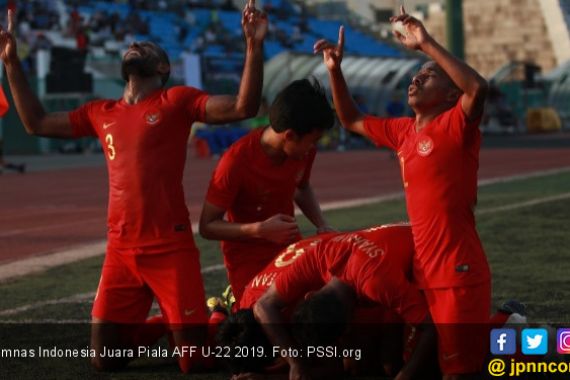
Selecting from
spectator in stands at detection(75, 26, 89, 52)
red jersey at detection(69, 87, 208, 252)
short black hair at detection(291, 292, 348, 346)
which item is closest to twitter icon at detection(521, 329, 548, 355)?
short black hair at detection(291, 292, 348, 346)

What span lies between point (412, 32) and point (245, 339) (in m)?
1.70

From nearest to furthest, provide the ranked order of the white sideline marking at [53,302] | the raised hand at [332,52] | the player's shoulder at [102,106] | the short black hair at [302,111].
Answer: the short black hair at [302,111] → the raised hand at [332,52] → the player's shoulder at [102,106] → the white sideline marking at [53,302]

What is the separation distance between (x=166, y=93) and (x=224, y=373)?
1.63 metres

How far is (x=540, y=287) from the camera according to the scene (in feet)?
31.2

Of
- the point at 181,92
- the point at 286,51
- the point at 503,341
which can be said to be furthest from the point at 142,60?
the point at 286,51

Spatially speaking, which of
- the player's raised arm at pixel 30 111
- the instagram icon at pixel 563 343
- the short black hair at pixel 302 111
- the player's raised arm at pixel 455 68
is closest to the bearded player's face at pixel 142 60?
the player's raised arm at pixel 30 111

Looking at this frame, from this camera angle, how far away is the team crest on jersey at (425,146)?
6.43 meters

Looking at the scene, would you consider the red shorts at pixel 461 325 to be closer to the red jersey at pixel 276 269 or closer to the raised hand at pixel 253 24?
the red jersey at pixel 276 269

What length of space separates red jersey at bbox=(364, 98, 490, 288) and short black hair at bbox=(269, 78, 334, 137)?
1.82 ft

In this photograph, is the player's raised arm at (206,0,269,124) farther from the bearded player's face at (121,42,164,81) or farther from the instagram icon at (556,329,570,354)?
the instagram icon at (556,329,570,354)

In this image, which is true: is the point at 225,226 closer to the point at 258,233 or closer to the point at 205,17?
the point at 258,233

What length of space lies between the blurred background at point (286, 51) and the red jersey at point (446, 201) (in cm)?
2171

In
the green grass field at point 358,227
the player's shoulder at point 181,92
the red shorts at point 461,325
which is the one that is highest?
the player's shoulder at point 181,92

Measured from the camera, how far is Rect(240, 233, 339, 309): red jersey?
→ 653 cm
